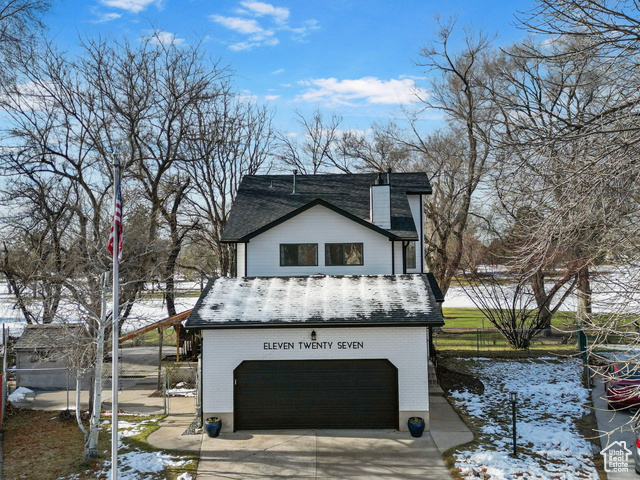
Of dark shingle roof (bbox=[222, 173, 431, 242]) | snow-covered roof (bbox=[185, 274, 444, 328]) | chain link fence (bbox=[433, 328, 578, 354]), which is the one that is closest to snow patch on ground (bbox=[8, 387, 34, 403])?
snow-covered roof (bbox=[185, 274, 444, 328])

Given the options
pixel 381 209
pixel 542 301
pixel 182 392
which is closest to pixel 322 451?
pixel 182 392

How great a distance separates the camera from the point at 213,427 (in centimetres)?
1390

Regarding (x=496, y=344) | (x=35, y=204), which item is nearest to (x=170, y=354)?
(x=35, y=204)

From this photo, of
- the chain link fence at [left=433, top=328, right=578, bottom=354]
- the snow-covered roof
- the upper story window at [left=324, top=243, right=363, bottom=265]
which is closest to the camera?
the snow-covered roof

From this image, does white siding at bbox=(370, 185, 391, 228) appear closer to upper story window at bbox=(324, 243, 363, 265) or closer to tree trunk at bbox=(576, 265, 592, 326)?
upper story window at bbox=(324, 243, 363, 265)

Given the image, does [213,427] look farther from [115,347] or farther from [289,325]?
[115,347]

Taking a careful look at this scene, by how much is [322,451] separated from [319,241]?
8956 mm

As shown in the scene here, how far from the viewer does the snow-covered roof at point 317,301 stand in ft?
47.2

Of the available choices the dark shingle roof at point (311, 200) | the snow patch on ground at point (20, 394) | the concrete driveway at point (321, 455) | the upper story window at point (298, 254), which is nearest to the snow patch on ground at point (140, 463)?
the concrete driveway at point (321, 455)

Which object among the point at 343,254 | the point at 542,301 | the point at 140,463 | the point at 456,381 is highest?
the point at 343,254

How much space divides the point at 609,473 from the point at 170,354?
22800 millimetres

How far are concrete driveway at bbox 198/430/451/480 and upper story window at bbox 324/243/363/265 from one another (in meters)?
7.27

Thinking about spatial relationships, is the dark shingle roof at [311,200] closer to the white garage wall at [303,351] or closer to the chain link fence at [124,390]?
the white garage wall at [303,351]

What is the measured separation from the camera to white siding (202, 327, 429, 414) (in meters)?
14.4
